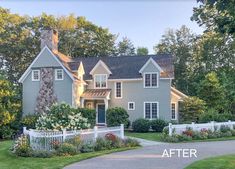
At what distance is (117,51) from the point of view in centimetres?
5266

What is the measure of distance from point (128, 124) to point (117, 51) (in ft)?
76.4

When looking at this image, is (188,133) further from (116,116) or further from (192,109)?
(192,109)

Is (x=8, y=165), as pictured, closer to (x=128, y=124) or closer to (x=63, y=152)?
(x=63, y=152)

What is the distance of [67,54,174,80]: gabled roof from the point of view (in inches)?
1259

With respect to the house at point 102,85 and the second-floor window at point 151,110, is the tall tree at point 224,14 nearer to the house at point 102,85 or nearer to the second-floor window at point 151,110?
the house at point 102,85

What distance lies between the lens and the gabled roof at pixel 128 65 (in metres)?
32.0

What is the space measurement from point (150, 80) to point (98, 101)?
221 inches

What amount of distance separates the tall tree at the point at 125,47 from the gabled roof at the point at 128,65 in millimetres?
17636

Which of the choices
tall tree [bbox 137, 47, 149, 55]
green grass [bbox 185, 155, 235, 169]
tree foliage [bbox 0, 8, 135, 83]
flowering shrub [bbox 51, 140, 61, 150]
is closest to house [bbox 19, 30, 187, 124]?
tree foliage [bbox 0, 8, 135, 83]

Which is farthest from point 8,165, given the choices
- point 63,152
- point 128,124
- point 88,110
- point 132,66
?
point 132,66

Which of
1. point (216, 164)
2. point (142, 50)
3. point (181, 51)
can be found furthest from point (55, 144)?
point (142, 50)

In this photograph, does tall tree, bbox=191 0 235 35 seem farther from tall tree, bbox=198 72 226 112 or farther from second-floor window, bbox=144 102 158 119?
tall tree, bbox=198 72 226 112

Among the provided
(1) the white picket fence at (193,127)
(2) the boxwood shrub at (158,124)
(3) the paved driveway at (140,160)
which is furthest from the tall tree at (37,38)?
(3) the paved driveway at (140,160)

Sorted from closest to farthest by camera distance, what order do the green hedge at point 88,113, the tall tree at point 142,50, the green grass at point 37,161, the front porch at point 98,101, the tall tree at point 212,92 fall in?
the green grass at point 37,161 → the green hedge at point 88,113 → the front porch at point 98,101 → the tall tree at point 212,92 → the tall tree at point 142,50
